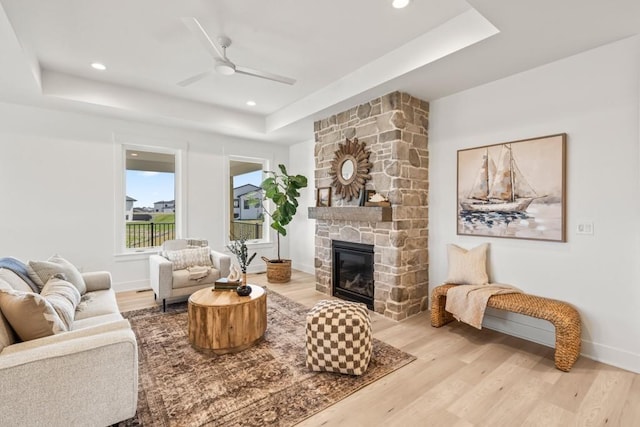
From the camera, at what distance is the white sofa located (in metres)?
1.44

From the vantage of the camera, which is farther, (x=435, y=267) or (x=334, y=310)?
(x=435, y=267)

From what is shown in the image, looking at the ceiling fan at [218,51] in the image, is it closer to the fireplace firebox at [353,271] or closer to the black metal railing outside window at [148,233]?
the fireplace firebox at [353,271]

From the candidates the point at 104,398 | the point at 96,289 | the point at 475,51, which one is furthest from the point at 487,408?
the point at 96,289

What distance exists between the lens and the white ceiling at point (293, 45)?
7.97 feet

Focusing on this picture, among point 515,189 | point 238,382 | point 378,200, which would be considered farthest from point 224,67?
point 515,189

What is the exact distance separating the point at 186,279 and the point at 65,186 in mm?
2308

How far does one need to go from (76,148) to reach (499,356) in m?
5.88

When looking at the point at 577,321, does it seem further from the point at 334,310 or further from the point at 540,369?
the point at 334,310

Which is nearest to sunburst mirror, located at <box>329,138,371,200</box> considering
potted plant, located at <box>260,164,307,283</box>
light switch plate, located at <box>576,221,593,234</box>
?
potted plant, located at <box>260,164,307,283</box>

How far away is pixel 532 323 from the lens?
120 inches

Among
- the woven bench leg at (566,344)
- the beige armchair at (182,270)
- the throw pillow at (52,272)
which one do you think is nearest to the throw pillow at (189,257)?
the beige armchair at (182,270)

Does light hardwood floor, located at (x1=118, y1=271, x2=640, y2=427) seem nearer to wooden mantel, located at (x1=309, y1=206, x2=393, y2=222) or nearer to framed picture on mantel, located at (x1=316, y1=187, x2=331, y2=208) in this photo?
wooden mantel, located at (x1=309, y1=206, x2=393, y2=222)

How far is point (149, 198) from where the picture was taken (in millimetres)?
5156

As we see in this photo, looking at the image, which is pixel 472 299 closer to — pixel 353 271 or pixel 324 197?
pixel 353 271
